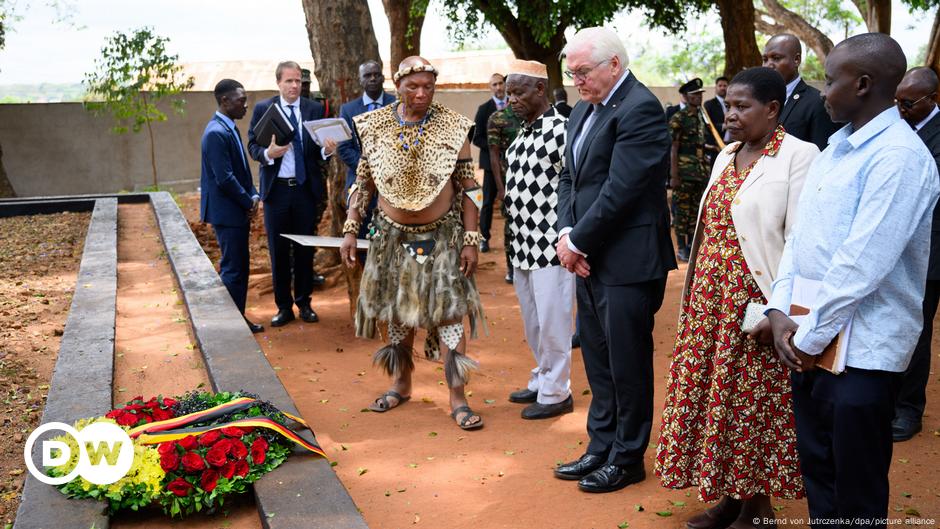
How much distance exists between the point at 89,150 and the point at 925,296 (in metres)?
18.4

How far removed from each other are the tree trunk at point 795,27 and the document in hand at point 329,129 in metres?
21.2

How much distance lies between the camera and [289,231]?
299 inches

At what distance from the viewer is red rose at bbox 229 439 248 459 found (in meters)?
3.53

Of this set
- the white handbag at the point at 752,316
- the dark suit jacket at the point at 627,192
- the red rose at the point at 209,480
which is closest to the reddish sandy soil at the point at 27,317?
the red rose at the point at 209,480

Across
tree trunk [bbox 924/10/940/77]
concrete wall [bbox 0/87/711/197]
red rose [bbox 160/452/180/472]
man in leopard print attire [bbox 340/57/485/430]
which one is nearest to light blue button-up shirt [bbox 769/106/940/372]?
red rose [bbox 160/452/180/472]

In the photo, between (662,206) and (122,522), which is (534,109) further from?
(122,522)

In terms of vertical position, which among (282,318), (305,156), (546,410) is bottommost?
(282,318)

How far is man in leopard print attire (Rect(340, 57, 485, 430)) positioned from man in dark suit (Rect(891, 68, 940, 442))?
2368mm

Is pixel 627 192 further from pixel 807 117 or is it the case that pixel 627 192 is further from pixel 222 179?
pixel 222 179

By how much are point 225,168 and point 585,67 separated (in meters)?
3.93

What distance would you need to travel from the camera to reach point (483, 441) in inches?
195

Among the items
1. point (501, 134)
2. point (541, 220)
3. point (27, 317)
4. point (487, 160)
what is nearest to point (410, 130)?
point (541, 220)

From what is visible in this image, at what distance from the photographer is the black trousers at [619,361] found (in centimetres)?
397

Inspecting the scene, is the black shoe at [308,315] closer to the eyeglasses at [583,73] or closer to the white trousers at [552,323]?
the white trousers at [552,323]
